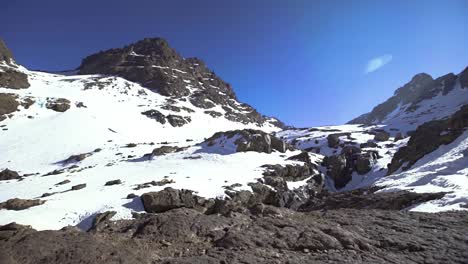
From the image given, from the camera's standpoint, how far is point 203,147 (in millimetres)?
53938

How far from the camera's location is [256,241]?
9.30 m

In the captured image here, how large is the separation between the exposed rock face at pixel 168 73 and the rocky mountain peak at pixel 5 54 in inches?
1299

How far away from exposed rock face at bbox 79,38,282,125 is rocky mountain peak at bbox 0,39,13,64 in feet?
108

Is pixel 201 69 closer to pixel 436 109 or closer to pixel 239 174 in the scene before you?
pixel 436 109

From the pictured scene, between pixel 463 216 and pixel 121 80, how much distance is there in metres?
133

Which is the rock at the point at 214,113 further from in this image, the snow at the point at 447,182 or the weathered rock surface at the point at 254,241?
the weathered rock surface at the point at 254,241

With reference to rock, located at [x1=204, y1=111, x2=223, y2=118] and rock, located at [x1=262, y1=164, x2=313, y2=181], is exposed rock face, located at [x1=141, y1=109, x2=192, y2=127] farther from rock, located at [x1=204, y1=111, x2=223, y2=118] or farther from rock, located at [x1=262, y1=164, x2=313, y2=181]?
rock, located at [x1=262, y1=164, x2=313, y2=181]

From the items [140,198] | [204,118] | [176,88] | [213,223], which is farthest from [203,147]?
[176,88]

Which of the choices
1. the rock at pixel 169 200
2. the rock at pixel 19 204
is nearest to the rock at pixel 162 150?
the rock at pixel 19 204

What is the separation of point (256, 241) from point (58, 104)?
298 feet

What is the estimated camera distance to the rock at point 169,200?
24684 millimetres

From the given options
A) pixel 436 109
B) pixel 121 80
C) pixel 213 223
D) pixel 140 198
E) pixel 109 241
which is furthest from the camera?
pixel 436 109

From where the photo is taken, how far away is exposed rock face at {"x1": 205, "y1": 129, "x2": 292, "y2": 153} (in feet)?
173

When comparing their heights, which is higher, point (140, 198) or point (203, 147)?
point (203, 147)
